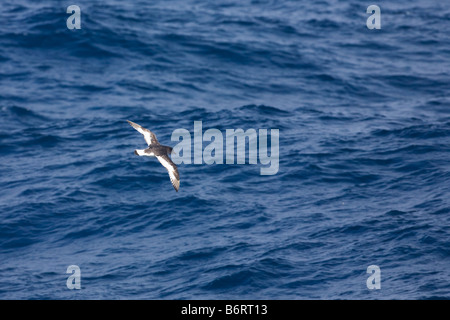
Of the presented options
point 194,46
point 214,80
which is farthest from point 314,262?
point 194,46

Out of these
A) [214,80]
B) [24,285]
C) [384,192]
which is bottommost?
[24,285]

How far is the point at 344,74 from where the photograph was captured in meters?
37.0

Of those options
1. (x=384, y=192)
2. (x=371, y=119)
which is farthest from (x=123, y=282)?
(x=371, y=119)

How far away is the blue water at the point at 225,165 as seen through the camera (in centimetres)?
2406

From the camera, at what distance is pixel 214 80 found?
3647 centimetres

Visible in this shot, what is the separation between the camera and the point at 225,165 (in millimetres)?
29562

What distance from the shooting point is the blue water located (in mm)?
24062

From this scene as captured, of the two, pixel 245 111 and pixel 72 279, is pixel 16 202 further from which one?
pixel 245 111

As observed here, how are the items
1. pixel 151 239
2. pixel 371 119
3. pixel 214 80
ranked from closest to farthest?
pixel 151 239
pixel 371 119
pixel 214 80

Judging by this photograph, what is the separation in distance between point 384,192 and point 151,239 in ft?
26.9

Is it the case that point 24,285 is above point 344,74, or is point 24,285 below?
below
